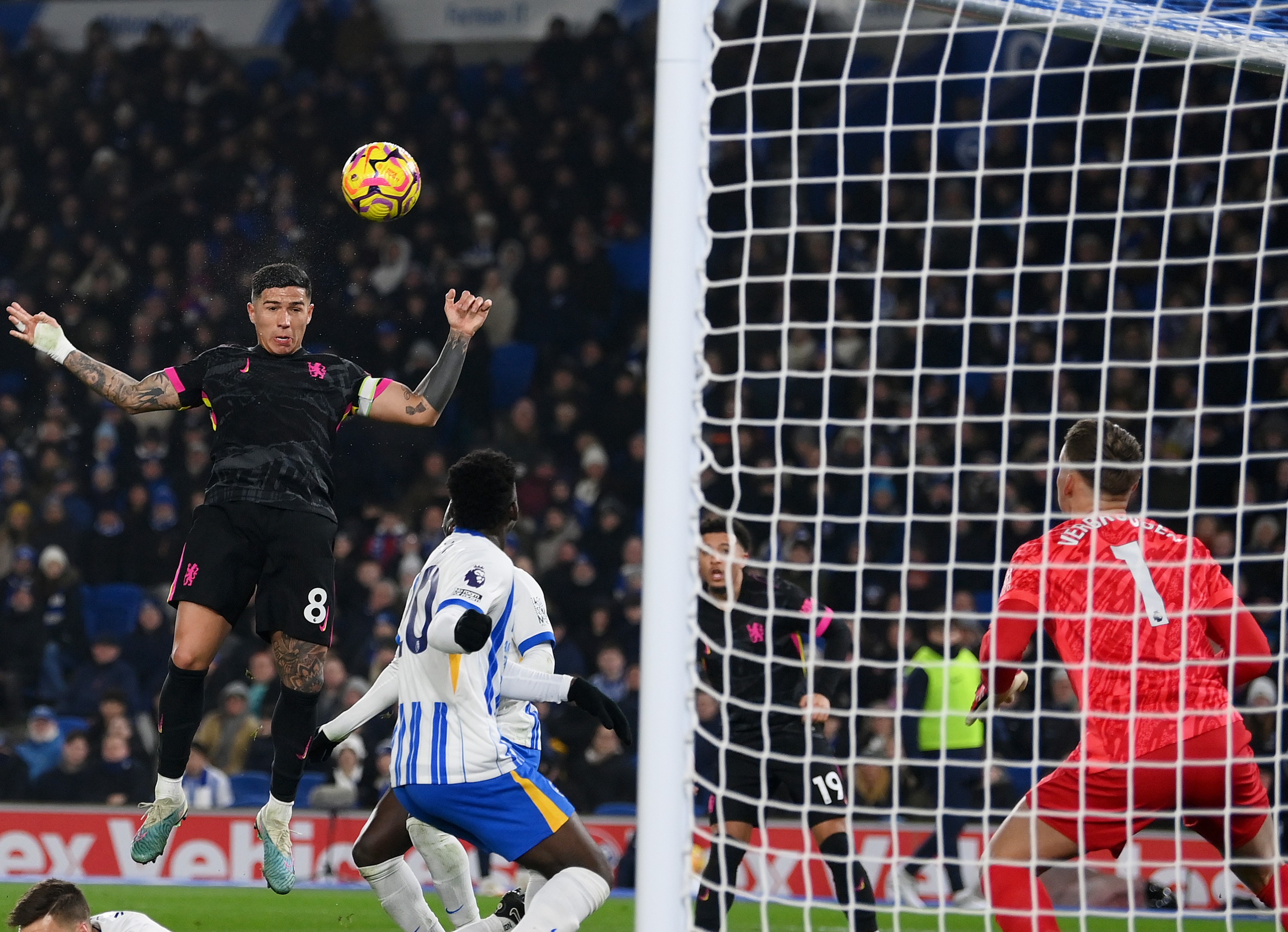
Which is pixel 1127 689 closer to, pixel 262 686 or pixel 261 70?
pixel 262 686

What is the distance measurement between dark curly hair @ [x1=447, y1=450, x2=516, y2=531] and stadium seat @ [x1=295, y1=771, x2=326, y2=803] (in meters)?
6.34

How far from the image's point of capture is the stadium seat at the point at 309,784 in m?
10.9

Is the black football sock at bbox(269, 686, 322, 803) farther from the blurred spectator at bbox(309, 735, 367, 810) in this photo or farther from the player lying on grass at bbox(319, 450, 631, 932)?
the blurred spectator at bbox(309, 735, 367, 810)

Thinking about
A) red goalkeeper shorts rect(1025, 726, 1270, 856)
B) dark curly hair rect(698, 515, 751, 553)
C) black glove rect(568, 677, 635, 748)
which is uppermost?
dark curly hair rect(698, 515, 751, 553)

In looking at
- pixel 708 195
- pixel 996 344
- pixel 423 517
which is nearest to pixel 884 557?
pixel 996 344

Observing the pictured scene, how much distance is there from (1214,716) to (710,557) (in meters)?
2.33

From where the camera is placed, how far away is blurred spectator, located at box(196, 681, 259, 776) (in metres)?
11.0

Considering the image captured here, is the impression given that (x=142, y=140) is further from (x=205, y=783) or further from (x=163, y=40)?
(x=205, y=783)

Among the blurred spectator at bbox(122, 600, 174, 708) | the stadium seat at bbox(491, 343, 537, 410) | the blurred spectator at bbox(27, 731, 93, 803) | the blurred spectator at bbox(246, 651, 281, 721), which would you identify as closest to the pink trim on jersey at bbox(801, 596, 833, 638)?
the blurred spectator at bbox(246, 651, 281, 721)

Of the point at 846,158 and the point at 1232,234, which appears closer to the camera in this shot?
the point at 1232,234

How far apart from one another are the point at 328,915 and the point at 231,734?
10.9 feet

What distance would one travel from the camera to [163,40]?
1605cm

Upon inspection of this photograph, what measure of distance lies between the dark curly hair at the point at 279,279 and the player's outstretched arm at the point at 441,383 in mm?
528

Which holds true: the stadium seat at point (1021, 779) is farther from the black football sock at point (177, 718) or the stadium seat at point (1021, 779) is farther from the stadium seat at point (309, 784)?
the black football sock at point (177, 718)
